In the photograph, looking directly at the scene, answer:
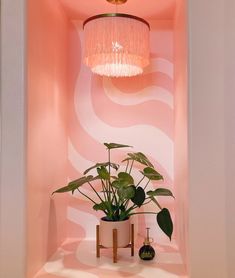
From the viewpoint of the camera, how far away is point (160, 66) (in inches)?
64.8

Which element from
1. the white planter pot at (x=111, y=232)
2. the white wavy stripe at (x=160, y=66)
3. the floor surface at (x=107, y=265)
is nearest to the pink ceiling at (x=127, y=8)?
the white wavy stripe at (x=160, y=66)

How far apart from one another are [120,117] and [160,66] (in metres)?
0.36

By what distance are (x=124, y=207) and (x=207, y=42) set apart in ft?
2.57

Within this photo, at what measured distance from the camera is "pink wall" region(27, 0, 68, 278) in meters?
1.14

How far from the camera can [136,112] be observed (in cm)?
164

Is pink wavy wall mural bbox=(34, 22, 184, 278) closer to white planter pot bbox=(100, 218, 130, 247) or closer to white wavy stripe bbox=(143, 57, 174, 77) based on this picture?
white wavy stripe bbox=(143, 57, 174, 77)

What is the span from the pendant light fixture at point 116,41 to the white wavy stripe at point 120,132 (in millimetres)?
310

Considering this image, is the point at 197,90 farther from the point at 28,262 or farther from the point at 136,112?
the point at 28,262

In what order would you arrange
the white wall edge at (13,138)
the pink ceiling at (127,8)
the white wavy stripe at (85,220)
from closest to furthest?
the white wall edge at (13,138) < the pink ceiling at (127,8) < the white wavy stripe at (85,220)

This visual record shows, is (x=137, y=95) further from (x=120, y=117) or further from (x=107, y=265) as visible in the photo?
(x=107, y=265)

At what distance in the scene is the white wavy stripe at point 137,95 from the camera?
164 cm

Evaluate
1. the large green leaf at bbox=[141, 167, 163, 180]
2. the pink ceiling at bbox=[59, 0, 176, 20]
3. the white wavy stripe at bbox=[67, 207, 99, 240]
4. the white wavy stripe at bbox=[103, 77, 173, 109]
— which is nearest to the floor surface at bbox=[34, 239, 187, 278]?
the white wavy stripe at bbox=[67, 207, 99, 240]

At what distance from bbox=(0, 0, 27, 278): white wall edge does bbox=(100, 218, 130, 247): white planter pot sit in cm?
37

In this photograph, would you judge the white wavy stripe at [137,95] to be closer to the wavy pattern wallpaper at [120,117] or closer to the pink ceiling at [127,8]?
the wavy pattern wallpaper at [120,117]
